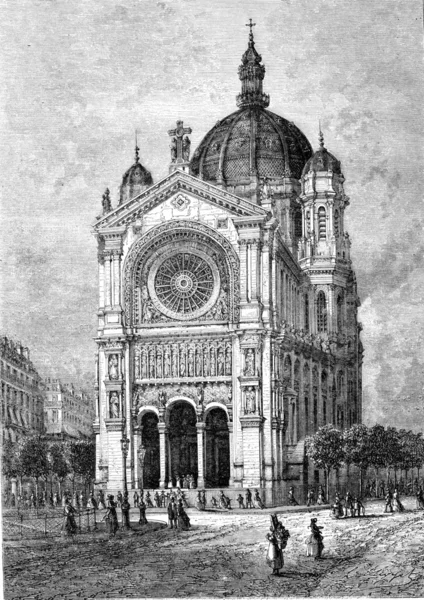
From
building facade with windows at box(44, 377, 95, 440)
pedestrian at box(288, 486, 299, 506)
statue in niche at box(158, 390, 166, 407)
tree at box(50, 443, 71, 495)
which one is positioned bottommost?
pedestrian at box(288, 486, 299, 506)

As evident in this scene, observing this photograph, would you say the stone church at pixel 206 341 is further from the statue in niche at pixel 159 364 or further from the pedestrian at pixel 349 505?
the pedestrian at pixel 349 505

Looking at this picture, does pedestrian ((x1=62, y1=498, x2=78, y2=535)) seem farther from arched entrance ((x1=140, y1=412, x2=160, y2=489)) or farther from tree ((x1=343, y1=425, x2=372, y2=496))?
arched entrance ((x1=140, y1=412, x2=160, y2=489))

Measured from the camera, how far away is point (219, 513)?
24562 mm

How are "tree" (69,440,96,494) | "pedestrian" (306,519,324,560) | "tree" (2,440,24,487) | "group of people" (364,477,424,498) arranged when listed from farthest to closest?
"tree" (69,440,96,494) < "group of people" (364,477,424,498) < "tree" (2,440,24,487) < "pedestrian" (306,519,324,560)

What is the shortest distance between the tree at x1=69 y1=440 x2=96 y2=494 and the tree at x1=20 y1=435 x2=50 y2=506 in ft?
6.59

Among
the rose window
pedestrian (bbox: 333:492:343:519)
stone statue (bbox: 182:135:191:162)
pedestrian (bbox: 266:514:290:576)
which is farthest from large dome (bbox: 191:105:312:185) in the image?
pedestrian (bbox: 266:514:290:576)

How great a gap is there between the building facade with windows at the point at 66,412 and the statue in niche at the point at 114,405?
1.28 metres

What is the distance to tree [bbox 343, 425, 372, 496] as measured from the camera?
2531cm

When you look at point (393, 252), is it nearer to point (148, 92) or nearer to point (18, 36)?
point (148, 92)

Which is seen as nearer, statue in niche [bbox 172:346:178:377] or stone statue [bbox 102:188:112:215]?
stone statue [bbox 102:188:112:215]

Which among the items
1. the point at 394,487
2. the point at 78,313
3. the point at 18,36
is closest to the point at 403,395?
the point at 394,487

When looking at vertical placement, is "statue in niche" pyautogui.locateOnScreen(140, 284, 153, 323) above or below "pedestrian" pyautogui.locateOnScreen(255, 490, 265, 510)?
above

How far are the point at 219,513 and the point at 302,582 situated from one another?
21.3ft

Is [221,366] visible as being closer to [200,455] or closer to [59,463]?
[200,455]
